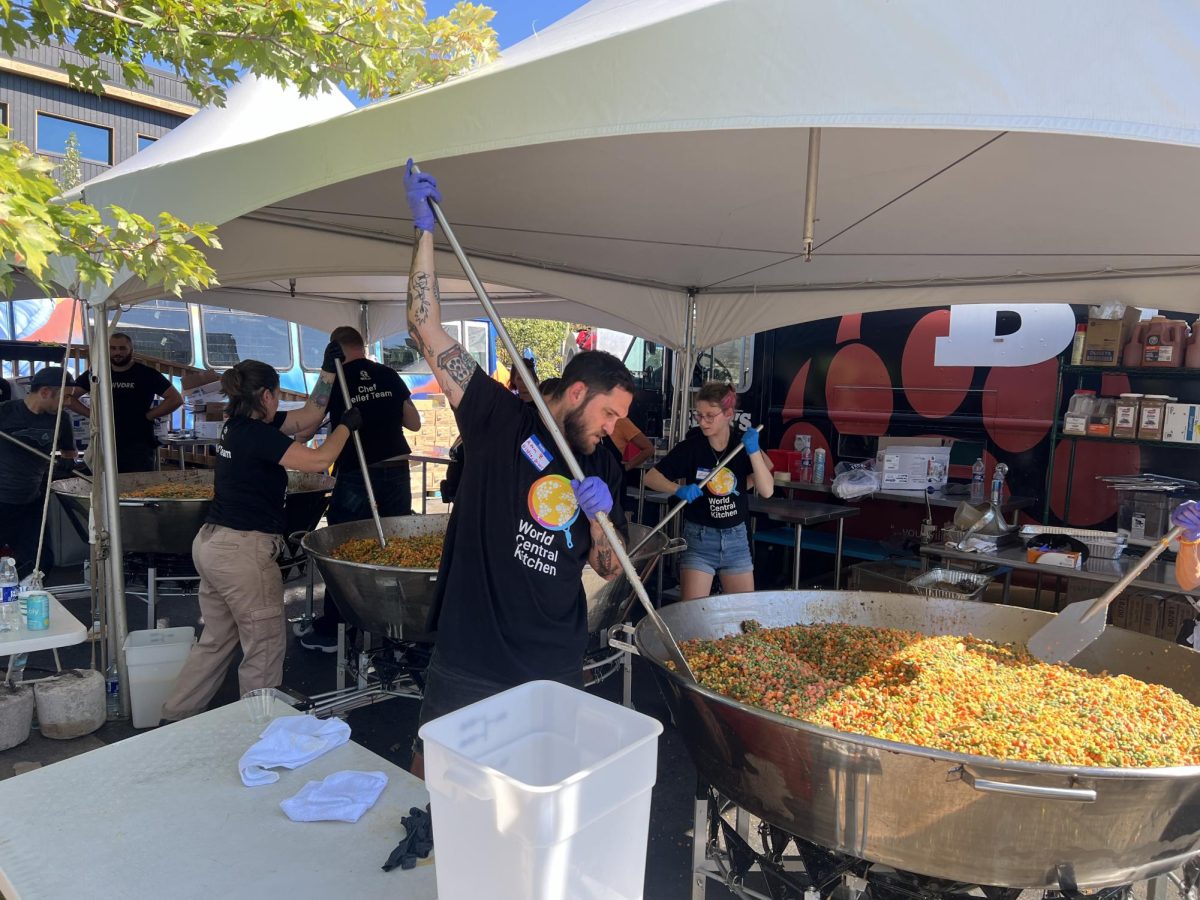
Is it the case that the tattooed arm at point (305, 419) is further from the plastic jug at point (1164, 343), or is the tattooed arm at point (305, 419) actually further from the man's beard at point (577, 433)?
the plastic jug at point (1164, 343)

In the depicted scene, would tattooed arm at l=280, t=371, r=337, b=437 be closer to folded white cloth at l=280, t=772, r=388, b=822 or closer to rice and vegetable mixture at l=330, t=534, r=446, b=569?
rice and vegetable mixture at l=330, t=534, r=446, b=569

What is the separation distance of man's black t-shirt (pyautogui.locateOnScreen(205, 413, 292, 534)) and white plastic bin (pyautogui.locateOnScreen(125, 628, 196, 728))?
2.45ft

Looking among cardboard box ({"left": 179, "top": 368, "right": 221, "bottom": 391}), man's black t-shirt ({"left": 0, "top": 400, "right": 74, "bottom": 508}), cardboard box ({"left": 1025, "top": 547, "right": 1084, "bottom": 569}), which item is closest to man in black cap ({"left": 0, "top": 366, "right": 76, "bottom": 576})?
man's black t-shirt ({"left": 0, "top": 400, "right": 74, "bottom": 508})

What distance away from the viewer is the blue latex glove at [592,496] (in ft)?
6.86

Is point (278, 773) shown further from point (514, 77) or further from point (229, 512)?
point (229, 512)

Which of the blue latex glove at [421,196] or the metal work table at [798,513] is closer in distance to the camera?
the blue latex glove at [421,196]

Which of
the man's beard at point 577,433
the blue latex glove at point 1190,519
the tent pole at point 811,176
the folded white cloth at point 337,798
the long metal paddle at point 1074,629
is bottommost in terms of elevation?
the folded white cloth at point 337,798

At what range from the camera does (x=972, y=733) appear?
186cm

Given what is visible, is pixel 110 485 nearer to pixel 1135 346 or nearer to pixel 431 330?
pixel 431 330

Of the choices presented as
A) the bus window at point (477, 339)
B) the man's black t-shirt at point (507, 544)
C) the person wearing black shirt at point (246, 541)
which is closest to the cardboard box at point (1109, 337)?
the man's black t-shirt at point (507, 544)

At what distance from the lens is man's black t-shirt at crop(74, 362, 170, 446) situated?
241 inches

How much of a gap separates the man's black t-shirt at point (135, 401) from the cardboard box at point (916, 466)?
577cm

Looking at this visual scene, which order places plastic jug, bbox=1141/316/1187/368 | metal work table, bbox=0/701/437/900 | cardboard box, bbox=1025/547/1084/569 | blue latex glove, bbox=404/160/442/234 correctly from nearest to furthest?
1. metal work table, bbox=0/701/437/900
2. blue latex glove, bbox=404/160/442/234
3. cardboard box, bbox=1025/547/1084/569
4. plastic jug, bbox=1141/316/1187/368

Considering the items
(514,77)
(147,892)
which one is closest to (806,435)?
(514,77)
